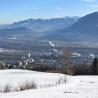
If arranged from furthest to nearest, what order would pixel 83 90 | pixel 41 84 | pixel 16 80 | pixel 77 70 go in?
pixel 77 70, pixel 16 80, pixel 41 84, pixel 83 90

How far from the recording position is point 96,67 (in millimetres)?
22344

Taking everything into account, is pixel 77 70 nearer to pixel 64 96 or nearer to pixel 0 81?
pixel 0 81

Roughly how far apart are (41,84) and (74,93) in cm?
262

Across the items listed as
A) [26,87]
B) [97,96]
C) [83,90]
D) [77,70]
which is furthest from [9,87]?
[77,70]

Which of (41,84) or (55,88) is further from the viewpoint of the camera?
(41,84)

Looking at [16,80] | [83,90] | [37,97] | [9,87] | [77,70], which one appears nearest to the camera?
[37,97]

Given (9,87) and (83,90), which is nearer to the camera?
(83,90)

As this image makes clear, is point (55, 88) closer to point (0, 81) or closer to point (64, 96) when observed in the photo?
point (64, 96)

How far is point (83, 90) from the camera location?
438 inches

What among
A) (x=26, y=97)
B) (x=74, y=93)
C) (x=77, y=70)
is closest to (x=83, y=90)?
(x=74, y=93)

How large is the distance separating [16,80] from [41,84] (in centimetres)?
148

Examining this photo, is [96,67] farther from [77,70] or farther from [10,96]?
[10,96]

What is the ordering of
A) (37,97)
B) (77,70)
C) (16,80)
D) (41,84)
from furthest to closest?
(77,70)
(16,80)
(41,84)
(37,97)

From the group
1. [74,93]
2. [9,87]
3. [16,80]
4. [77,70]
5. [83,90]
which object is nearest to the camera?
[74,93]
